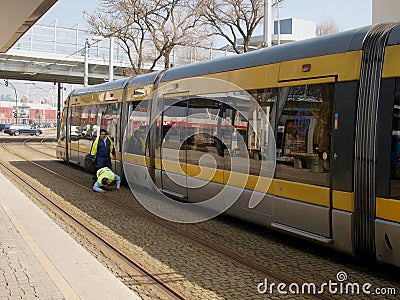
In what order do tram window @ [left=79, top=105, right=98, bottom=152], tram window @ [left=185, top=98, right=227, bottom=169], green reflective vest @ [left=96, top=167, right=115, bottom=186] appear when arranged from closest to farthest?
tram window @ [left=185, top=98, right=227, bottom=169] < green reflective vest @ [left=96, top=167, right=115, bottom=186] < tram window @ [left=79, top=105, right=98, bottom=152]

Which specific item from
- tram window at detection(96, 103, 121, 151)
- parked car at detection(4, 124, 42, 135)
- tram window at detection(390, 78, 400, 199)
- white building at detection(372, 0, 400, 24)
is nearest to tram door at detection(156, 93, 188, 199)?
tram window at detection(96, 103, 121, 151)

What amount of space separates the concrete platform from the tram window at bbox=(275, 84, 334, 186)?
3.12 m

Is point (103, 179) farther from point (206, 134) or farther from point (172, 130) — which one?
point (206, 134)

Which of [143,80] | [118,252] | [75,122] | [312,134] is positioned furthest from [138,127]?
[75,122]

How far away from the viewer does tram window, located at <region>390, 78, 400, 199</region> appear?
629 centimetres

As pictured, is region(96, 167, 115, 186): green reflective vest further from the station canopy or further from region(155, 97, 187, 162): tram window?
the station canopy

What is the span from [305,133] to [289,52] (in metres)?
1.44

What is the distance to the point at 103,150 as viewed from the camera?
48.7 ft

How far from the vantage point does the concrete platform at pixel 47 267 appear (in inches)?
236

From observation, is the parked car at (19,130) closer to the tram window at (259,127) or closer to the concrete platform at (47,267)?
the concrete platform at (47,267)

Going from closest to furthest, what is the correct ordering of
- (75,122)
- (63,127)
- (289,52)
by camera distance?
(289,52) → (75,122) → (63,127)

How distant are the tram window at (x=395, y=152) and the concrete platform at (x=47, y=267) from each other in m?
3.31

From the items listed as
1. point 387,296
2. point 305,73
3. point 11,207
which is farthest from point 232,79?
point 11,207

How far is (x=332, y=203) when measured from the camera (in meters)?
7.14
